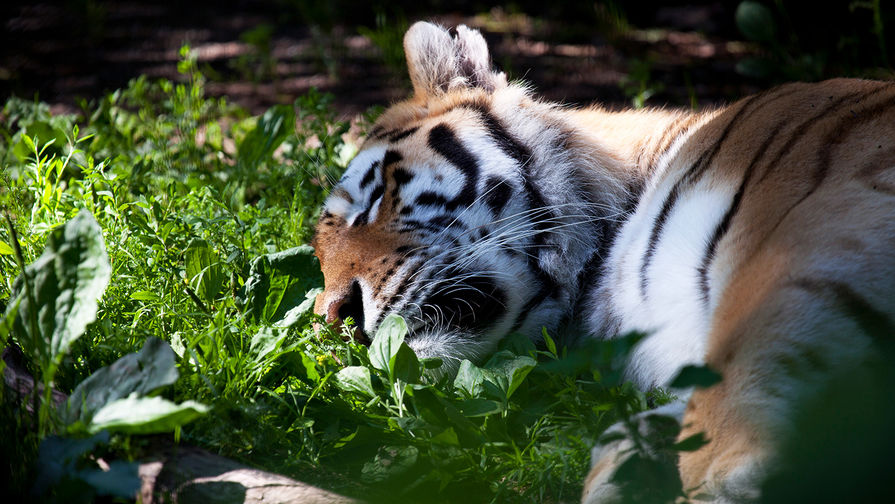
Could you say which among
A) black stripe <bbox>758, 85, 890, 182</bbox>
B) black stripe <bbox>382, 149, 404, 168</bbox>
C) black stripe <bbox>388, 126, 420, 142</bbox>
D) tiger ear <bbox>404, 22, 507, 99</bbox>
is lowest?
black stripe <bbox>382, 149, 404, 168</bbox>

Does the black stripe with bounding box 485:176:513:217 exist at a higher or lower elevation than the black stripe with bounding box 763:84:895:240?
lower

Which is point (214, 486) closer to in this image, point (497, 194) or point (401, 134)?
point (497, 194)

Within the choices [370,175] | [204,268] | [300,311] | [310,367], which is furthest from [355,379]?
[370,175]

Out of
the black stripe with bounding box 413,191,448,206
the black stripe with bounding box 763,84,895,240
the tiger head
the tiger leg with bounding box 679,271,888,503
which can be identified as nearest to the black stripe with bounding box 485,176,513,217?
the tiger head

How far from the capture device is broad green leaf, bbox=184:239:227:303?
6.83 feet

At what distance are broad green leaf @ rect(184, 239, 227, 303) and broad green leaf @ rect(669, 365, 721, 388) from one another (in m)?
1.33

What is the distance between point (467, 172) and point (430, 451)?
905 mm

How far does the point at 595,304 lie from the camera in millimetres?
2193

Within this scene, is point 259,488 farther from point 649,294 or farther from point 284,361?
point 649,294

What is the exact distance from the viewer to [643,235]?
2.09 meters

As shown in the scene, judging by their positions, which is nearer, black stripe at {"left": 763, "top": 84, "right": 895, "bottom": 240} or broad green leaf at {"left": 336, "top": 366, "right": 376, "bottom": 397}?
black stripe at {"left": 763, "top": 84, "right": 895, "bottom": 240}

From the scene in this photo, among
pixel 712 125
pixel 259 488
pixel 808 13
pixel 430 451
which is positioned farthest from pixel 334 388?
pixel 808 13

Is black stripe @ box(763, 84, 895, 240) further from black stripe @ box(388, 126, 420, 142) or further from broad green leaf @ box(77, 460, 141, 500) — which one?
broad green leaf @ box(77, 460, 141, 500)

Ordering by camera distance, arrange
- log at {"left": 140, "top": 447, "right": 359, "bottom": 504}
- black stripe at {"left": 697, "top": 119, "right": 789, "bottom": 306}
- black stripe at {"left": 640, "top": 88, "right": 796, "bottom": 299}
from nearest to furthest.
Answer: log at {"left": 140, "top": 447, "right": 359, "bottom": 504} < black stripe at {"left": 697, "top": 119, "right": 789, "bottom": 306} < black stripe at {"left": 640, "top": 88, "right": 796, "bottom": 299}
